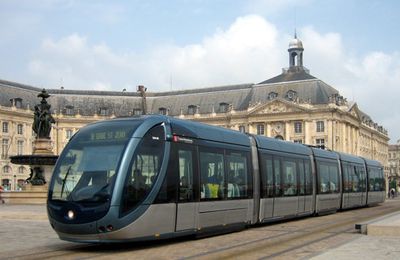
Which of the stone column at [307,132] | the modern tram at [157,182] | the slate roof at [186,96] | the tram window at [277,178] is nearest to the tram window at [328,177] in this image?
the tram window at [277,178]

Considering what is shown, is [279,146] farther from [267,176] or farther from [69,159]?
[69,159]

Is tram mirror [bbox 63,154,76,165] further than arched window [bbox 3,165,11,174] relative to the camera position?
No

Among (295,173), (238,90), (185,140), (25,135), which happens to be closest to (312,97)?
(238,90)

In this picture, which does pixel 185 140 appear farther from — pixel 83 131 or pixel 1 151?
pixel 1 151

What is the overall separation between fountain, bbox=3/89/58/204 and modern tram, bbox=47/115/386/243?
21615 millimetres

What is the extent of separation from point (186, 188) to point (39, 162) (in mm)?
25426

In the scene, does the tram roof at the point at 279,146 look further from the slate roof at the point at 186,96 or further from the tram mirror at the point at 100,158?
the slate roof at the point at 186,96

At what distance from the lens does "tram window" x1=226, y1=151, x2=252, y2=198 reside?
17781 mm

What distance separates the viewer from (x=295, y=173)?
23.0 m

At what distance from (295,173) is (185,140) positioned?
27.6 ft

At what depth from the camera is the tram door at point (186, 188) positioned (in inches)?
596

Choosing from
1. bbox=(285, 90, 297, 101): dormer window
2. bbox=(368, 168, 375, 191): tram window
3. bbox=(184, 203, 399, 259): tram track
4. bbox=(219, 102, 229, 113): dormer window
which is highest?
bbox=(285, 90, 297, 101): dormer window

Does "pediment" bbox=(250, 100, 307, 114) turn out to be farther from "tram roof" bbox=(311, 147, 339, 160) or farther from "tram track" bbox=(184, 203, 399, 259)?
"tram track" bbox=(184, 203, 399, 259)

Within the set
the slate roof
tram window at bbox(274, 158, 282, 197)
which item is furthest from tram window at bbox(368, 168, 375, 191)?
the slate roof
